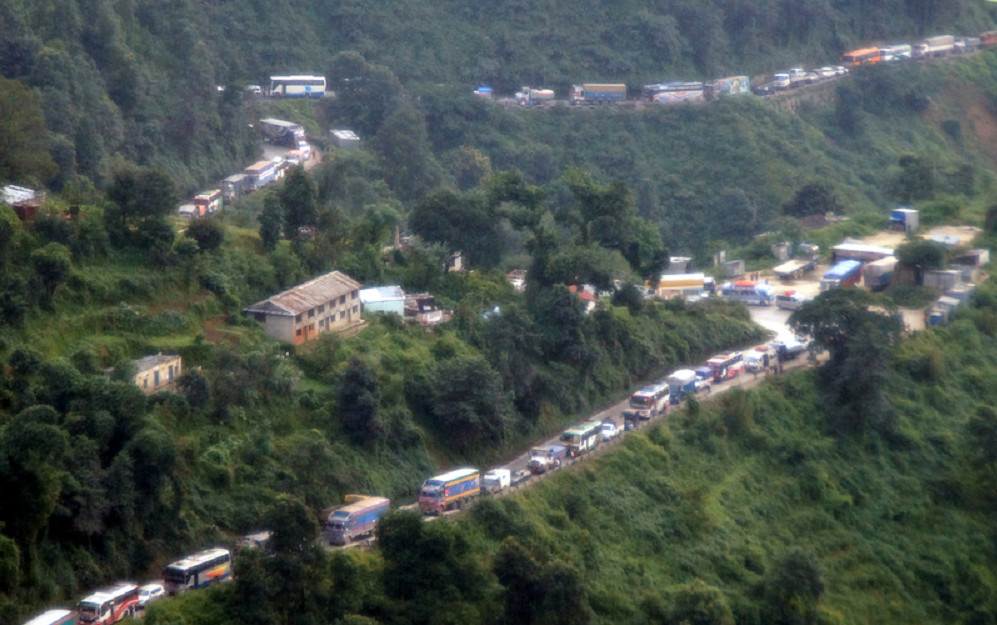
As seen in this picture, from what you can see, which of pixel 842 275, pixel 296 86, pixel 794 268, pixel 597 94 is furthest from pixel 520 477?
pixel 597 94

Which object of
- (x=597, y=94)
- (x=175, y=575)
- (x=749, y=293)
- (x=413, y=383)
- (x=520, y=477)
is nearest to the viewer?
(x=175, y=575)

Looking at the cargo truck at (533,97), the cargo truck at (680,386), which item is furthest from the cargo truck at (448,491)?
the cargo truck at (533,97)

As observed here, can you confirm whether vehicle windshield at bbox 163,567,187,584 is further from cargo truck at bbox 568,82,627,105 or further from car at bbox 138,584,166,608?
cargo truck at bbox 568,82,627,105

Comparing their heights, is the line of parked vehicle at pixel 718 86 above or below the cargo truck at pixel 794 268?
above

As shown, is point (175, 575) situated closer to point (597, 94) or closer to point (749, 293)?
point (749, 293)

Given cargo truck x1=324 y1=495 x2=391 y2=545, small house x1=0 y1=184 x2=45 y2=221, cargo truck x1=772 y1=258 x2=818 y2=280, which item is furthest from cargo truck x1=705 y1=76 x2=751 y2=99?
cargo truck x1=324 y1=495 x2=391 y2=545

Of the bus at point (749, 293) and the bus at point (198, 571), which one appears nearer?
the bus at point (198, 571)

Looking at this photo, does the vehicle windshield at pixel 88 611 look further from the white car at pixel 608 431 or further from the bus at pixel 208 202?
the bus at pixel 208 202

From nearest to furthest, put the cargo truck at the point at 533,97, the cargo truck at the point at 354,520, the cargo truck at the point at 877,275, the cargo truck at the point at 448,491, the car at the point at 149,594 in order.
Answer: the car at the point at 149,594, the cargo truck at the point at 354,520, the cargo truck at the point at 448,491, the cargo truck at the point at 877,275, the cargo truck at the point at 533,97
